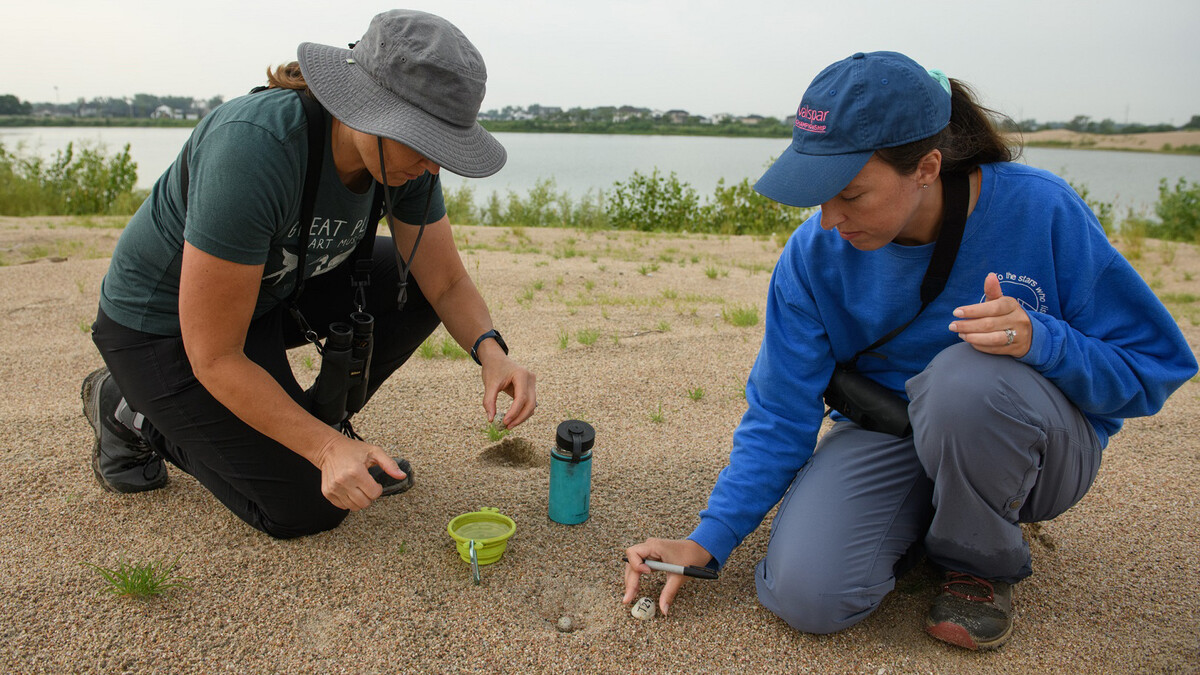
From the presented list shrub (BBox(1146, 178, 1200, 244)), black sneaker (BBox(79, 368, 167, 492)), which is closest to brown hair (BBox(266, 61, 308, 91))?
black sneaker (BBox(79, 368, 167, 492))

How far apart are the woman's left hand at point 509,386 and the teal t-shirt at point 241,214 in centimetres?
57

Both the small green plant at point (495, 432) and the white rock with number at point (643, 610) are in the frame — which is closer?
the white rock with number at point (643, 610)

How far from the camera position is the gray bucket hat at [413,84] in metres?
1.90

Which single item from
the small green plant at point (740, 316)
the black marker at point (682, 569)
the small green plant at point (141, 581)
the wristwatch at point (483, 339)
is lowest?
the small green plant at point (141, 581)

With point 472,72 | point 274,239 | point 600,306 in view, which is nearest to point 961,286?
point 472,72

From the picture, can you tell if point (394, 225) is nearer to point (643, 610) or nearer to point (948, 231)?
point (643, 610)

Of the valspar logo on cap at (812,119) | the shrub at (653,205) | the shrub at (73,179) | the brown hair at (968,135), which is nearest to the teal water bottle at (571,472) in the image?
the valspar logo on cap at (812,119)

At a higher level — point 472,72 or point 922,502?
point 472,72

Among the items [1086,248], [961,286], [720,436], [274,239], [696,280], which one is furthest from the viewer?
[696,280]

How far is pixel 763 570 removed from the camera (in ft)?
7.16

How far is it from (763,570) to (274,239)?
5.19ft

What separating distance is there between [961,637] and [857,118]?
1.27 m

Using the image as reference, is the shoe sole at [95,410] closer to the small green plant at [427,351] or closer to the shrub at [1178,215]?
the small green plant at [427,351]

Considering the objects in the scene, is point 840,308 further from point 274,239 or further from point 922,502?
point 274,239
